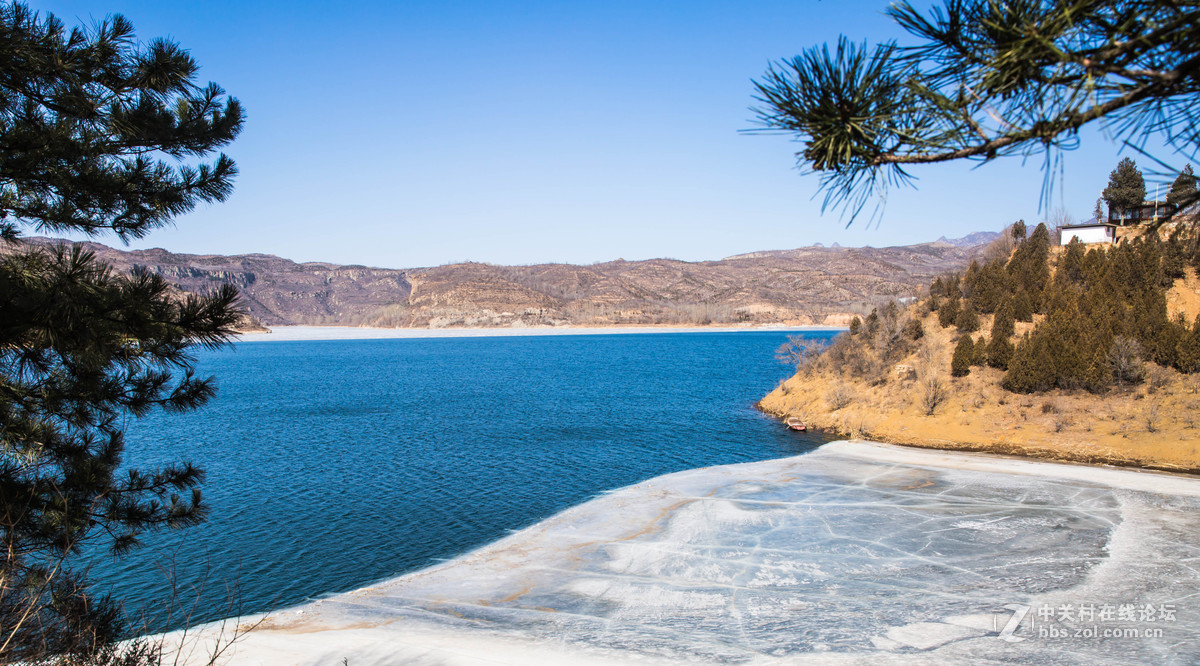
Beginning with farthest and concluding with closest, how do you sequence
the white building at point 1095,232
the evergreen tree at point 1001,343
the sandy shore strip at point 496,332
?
1. the sandy shore strip at point 496,332
2. the white building at point 1095,232
3. the evergreen tree at point 1001,343

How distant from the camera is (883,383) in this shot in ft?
95.3

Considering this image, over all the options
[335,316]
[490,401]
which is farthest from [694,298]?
[490,401]

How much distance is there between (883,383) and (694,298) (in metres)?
143

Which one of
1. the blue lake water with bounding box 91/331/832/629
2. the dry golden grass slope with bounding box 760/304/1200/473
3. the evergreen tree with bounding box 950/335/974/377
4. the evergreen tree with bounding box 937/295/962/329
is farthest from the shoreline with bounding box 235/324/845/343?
the evergreen tree with bounding box 950/335/974/377

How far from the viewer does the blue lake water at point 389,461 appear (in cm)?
1356

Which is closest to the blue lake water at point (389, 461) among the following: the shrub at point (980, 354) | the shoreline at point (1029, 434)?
the shoreline at point (1029, 434)

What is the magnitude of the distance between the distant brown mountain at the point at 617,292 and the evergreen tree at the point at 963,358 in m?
112

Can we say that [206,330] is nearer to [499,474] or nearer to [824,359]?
[499,474]

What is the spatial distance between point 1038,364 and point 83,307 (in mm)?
27463

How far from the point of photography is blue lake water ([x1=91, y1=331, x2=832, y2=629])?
1356 centimetres

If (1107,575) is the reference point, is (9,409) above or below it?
above

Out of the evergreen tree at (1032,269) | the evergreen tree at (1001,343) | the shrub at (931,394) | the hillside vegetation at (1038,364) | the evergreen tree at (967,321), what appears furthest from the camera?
the evergreen tree at (967,321)

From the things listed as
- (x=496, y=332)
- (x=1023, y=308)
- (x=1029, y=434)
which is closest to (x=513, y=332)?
(x=496, y=332)

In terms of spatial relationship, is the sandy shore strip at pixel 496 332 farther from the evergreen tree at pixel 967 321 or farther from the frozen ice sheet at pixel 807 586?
the frozen ice sheet at pixel 807 586
